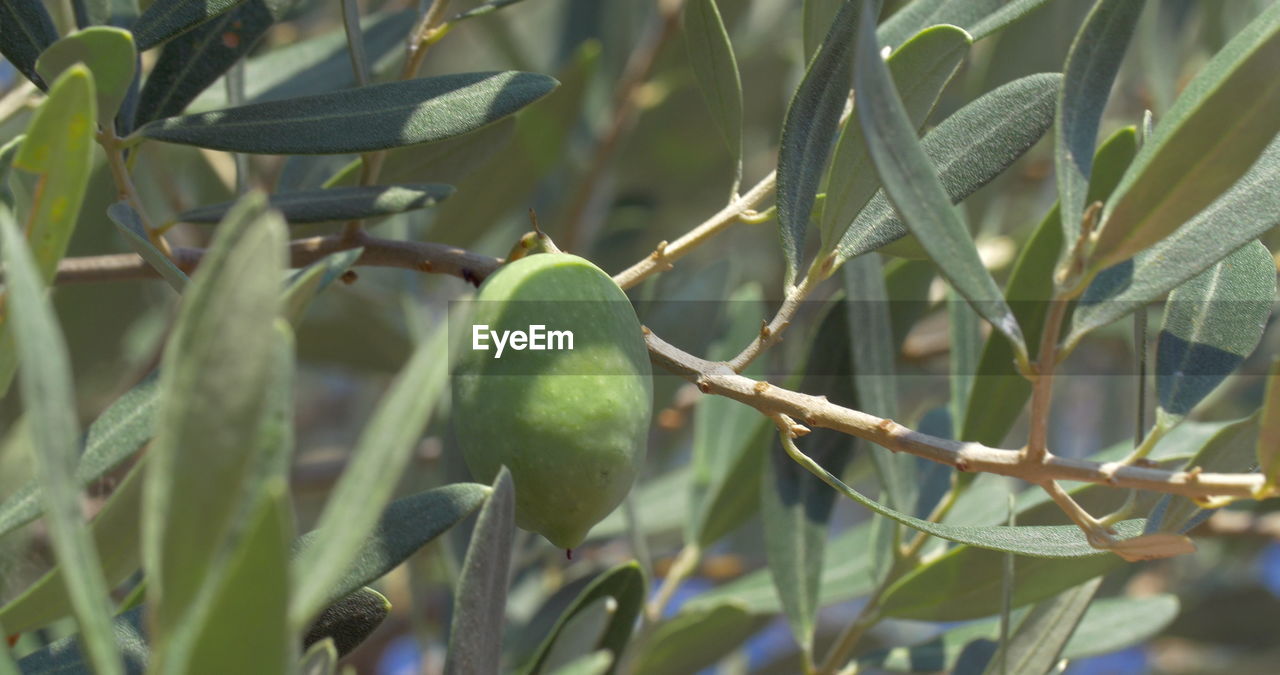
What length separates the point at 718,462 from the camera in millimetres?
1550

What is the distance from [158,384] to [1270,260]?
905 millimetres

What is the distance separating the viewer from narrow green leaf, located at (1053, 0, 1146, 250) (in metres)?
0.75

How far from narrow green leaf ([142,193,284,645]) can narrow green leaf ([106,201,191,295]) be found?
35 centimetres

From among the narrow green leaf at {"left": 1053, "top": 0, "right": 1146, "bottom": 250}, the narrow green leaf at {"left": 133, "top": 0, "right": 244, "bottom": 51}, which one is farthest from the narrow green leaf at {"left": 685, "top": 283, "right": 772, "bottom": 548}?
the narrow green leaf at {"left": 133, "top": 0, "right": 244, "bottom": 51}

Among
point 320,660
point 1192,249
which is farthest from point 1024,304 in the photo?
point 320,660

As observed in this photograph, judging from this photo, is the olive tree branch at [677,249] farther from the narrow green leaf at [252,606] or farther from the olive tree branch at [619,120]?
the olive tree branch at [619,120]

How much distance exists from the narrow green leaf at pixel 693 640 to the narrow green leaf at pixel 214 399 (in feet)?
3.07

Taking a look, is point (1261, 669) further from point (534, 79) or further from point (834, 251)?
point (534, 79)

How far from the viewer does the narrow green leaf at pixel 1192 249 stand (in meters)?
0.78

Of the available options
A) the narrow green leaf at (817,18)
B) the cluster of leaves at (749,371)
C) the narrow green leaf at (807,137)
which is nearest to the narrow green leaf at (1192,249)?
the cluster of leaves at (749,371)

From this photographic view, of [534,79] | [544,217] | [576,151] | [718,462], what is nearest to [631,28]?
[576,151]

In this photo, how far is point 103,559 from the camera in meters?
0.92

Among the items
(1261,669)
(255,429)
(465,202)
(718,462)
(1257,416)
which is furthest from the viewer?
(1261,669)

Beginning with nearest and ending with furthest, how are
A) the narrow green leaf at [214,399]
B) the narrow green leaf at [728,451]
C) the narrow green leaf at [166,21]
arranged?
the narrow green leaf at [214,399], the narrow green leaf at [166,21], the narrow green leaf at [728,451]
